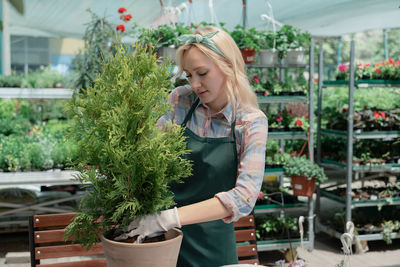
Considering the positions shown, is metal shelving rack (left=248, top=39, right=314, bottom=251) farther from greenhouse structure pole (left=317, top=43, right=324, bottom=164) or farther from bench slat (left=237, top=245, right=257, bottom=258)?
bench slat (left=237, top=245, right=257, bottom=258)

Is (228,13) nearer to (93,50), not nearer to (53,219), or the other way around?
(93,50)

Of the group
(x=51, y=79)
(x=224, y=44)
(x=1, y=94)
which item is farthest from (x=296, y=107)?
(x=224, y=44)

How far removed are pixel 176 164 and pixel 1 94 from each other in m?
3.38

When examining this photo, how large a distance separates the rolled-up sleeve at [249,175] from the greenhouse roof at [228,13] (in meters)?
3.80

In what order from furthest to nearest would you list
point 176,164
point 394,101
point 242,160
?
point 394,101
point 242,160
point 176,164

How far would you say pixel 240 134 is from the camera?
141cm

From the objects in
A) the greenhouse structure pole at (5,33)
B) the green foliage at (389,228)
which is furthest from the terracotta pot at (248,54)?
the greenhouse structure pole at (5,33)

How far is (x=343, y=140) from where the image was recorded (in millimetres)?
4828

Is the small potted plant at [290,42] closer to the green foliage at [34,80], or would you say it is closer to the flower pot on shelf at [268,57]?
the flower pot on shelf at [268,57]

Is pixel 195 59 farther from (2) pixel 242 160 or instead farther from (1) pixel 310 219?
(1) pixel 310 219

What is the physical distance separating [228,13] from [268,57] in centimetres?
224

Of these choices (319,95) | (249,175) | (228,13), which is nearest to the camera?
(249,175)

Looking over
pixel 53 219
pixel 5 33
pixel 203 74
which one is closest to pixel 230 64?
pixel 203 74

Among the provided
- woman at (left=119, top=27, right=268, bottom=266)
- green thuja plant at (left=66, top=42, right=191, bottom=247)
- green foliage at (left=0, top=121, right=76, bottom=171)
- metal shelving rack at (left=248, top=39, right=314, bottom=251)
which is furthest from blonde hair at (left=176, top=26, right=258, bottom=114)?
metal shelving rack at (left=248, top=39, right=314, bottom=251)
